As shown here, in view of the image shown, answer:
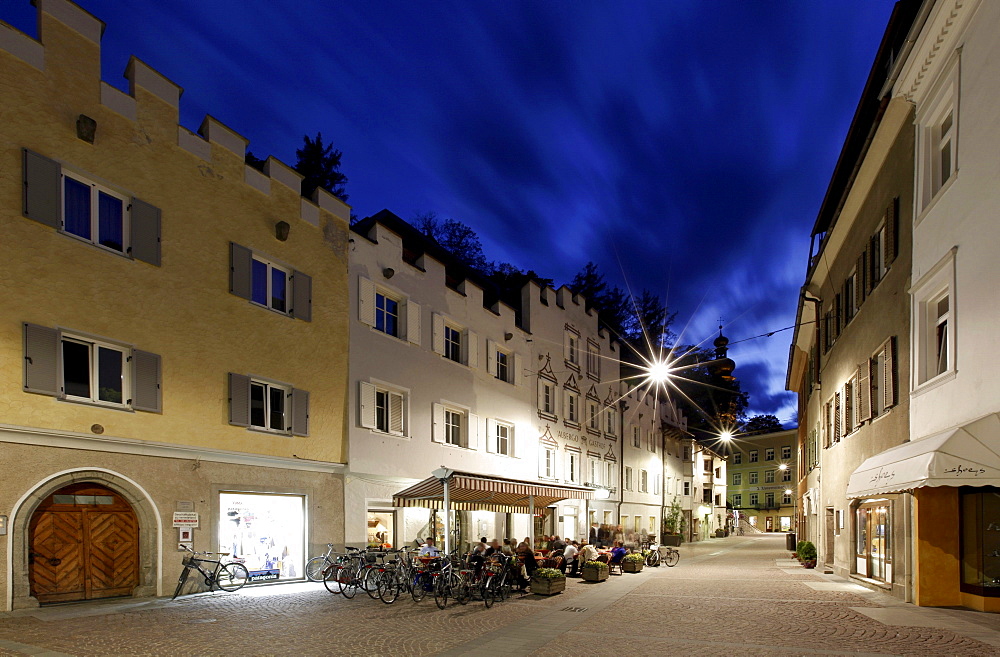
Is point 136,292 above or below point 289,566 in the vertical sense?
above

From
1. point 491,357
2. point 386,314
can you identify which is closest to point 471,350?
point 491,357

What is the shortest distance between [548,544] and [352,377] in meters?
9.62

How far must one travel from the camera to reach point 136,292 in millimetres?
15711

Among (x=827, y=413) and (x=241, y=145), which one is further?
(x=827, y=413)

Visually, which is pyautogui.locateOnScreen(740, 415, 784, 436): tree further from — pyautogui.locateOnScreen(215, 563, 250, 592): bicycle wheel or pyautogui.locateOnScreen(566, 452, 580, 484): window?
pyautogui.locateOnScreen(215, 563, 250, 592): bicycle wheel

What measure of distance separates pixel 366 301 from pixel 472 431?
7732 millimetres

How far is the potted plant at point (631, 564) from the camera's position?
2534cm

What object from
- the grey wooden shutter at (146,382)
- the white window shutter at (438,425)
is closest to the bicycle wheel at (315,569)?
the grey wooden shutter at (146,382)

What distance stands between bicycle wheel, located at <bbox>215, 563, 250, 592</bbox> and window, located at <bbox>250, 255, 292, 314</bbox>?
6.48m

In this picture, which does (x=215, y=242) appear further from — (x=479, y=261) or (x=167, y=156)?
(x=479, y=261)

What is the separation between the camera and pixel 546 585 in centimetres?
1758

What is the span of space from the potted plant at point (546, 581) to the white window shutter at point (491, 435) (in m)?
11.1

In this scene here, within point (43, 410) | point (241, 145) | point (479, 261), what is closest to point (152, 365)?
point (43, 410)

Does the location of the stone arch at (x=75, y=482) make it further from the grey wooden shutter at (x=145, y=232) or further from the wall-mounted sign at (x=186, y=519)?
the grey wooden shutter at (x=145, y=232)
